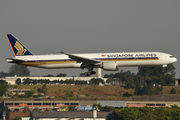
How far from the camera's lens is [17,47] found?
79.3 m

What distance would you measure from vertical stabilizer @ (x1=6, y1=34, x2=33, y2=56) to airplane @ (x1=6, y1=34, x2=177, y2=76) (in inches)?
91.2

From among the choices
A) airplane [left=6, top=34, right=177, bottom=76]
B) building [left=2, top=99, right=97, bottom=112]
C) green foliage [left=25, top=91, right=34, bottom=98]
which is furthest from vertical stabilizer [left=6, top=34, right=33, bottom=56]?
green foliage [left=25, top=91, right=34, bottom=98]

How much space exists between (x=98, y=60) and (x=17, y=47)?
2233cm

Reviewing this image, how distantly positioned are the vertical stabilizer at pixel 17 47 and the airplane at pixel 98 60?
7.60ft

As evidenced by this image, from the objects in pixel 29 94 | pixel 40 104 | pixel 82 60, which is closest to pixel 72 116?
pixel 40 104

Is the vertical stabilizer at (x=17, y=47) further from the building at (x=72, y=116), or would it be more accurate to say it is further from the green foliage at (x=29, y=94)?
the green foliage at (x=29, y=94)

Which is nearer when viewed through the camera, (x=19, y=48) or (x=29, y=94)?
(x=19, y=48)

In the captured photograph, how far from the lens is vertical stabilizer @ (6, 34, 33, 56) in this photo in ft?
256

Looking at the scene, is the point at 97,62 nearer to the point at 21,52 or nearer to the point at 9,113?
the point at 21,52

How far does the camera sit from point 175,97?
5792 inches

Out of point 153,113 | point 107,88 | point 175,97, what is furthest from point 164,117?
point 107,88

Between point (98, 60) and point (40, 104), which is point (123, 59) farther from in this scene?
point (40, 104)

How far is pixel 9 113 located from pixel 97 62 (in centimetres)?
6610

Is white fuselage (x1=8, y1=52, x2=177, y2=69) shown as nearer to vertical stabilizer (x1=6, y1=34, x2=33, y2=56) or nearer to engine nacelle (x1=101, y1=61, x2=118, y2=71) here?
engine nacelle (x1=101, y1=61, x2=118, y2=71)
